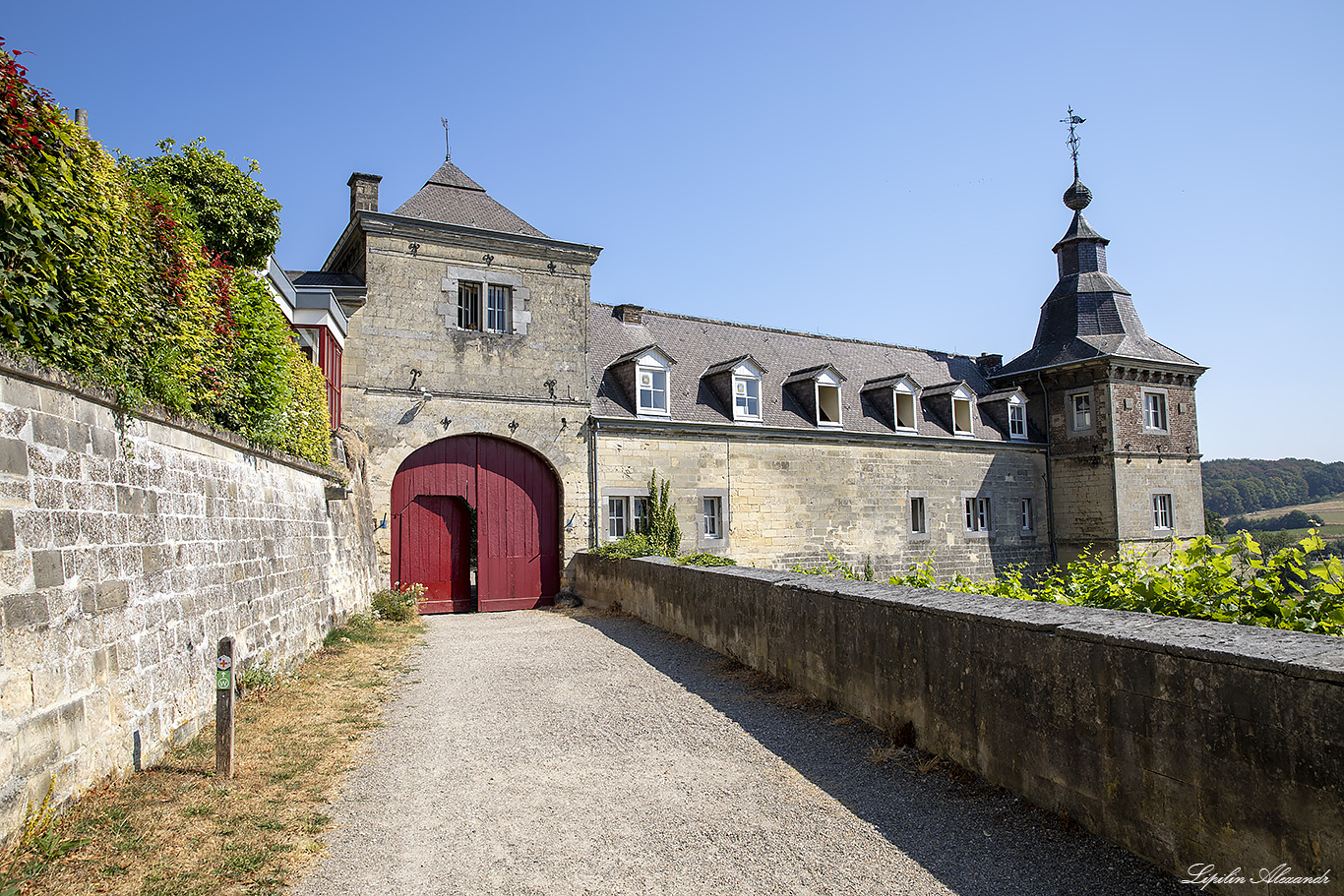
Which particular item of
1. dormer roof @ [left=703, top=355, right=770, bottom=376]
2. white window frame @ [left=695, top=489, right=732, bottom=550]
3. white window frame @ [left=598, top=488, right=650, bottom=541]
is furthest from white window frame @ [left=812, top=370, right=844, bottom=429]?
white window frame @ [left=598, top=488, right=650, bottom=541]

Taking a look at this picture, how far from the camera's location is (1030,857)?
369 cm

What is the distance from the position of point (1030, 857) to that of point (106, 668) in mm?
5113

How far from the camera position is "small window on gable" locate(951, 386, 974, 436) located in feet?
77.9

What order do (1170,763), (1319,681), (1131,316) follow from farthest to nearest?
(1131,316) < (1170,763) < (1319,681)

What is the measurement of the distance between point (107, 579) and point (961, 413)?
23121mm

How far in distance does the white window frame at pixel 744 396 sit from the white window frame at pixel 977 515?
7.69m

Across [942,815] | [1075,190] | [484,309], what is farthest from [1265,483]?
[942,815]

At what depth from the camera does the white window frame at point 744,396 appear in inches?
771

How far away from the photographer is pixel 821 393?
2139 centimetres

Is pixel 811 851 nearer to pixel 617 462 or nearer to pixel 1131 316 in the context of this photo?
pixel 617 462

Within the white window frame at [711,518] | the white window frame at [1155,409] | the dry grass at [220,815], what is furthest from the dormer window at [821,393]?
the dry grass at [220,815]

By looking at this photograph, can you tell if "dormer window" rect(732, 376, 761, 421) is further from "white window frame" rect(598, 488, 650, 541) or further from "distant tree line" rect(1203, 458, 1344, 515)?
"distant tree line" rect(1203, 458, 1344, 515)

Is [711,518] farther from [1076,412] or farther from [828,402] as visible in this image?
[1076,412]

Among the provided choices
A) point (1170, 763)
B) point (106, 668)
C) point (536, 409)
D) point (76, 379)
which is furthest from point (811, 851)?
point (536, 409)
